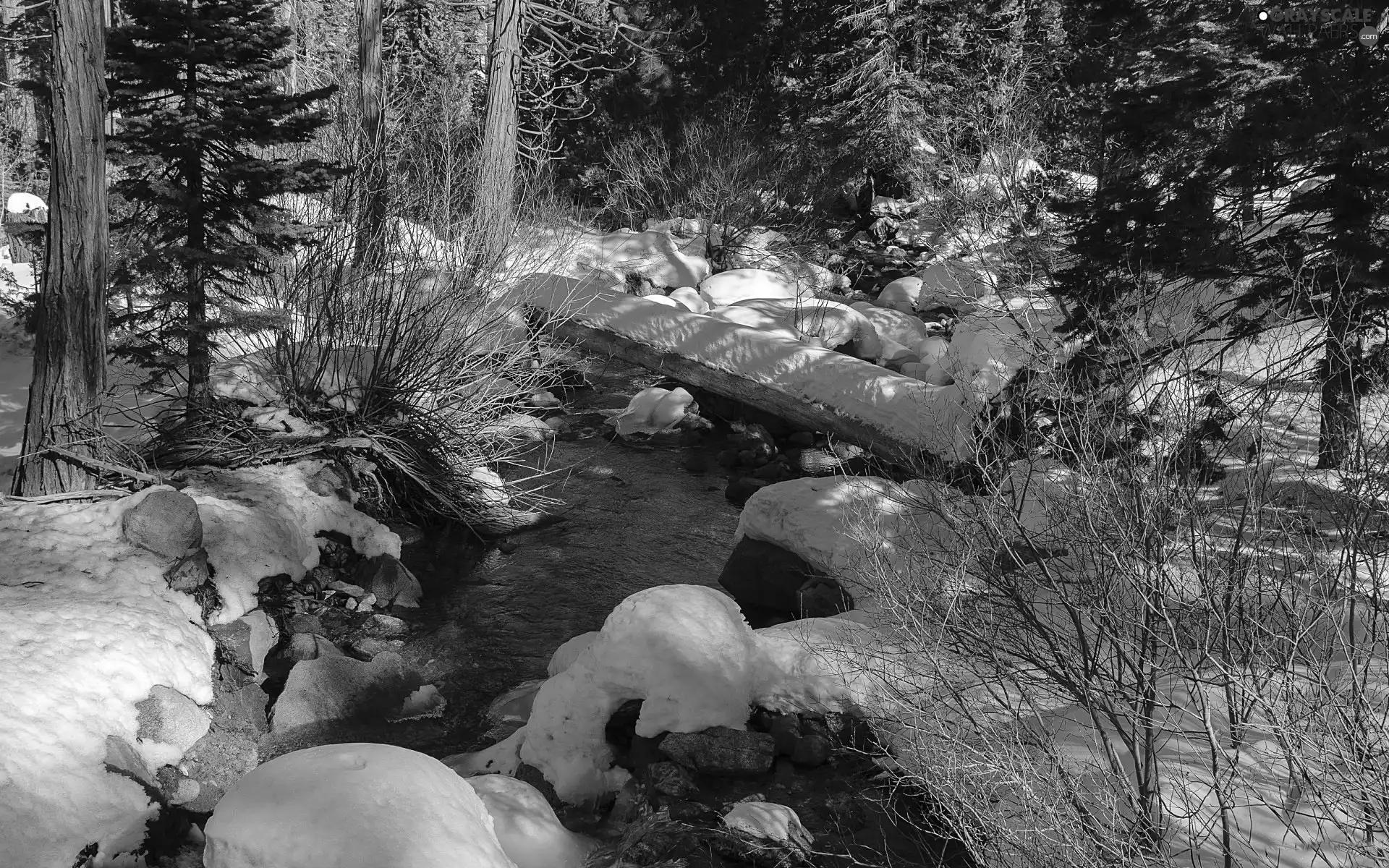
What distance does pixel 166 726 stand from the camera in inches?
198

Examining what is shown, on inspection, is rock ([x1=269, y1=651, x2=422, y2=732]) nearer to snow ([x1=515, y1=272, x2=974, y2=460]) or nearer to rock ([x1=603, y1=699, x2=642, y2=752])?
rock ([x1=603, y1=699, x2=642, y2=752])

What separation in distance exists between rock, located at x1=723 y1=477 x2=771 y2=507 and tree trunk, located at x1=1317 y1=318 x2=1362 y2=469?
178 inches

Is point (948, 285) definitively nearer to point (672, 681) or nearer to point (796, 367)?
point (796, 367)

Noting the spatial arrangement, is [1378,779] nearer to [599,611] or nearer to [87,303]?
[599,611]

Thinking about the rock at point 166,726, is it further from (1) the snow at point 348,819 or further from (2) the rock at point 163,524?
(1) the snow at point 348,819

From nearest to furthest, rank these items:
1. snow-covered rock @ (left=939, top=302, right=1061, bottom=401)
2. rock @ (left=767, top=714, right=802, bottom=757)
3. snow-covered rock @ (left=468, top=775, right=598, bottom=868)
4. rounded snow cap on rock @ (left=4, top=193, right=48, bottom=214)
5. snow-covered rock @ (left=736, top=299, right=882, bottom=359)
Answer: snow-covered rock @ (left=468, top=775, right=598, bottom=868), rock @ (left=767, top=714, right=802, bottom=757), snow-covered rock @ (left=939, top=302, right=1061, bottom=401), snow-covered rock @ (left=736, top=299, right=882, bottom=359), rounded snow cap on rock @ (left=4, top=193, right=48, bottom=214)

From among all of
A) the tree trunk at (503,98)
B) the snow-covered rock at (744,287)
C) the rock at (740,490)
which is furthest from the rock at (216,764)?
the snow-covered rock at (744,287)

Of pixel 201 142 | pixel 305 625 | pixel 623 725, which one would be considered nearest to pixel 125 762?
pixel 305 625

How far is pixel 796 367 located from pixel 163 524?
19.5 ft

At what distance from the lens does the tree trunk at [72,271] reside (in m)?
6.09

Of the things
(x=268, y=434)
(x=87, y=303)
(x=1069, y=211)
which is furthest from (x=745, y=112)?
(x=87, y=303)

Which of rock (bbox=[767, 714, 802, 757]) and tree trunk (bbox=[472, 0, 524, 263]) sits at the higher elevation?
tree trunk (bbox=[472, 0, 524, 263])

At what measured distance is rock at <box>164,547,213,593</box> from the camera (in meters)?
6.07

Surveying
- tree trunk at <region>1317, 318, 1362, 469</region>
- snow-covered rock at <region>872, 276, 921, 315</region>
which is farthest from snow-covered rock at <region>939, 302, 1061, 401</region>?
snow-covered rock at <region>872, 276, 921, 315</region>
